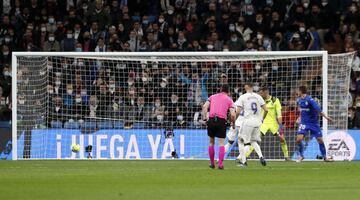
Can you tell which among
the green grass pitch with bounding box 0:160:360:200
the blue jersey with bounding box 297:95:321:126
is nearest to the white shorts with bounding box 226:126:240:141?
the blue jersey with bounding box 297:95:321:126

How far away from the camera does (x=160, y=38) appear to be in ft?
116

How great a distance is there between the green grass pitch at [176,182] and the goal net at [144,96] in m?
4.85

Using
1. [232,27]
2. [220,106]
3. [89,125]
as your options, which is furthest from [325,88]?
[89,125]

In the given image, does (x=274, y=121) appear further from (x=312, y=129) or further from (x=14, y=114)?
(x=14, y=114)

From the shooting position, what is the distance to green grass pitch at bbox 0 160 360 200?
1606cm

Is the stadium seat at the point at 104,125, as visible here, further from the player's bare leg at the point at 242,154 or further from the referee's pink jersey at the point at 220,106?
the referee's pink jersey at the point at 220,106

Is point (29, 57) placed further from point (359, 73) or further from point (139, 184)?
point (139, 184)

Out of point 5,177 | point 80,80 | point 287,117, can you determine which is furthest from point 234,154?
point 5,177

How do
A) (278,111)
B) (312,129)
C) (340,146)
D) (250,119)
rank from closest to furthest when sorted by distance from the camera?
(250,119) < (312,129) < (278,111) < (340,146)

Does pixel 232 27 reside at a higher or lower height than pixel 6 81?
higher

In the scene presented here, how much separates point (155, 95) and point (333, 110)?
5.42 meters

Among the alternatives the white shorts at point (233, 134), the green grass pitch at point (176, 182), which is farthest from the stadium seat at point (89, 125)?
the green grass pitch at point (176, 182)

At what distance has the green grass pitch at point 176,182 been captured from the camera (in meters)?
16.1

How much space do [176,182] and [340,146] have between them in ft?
40.5
